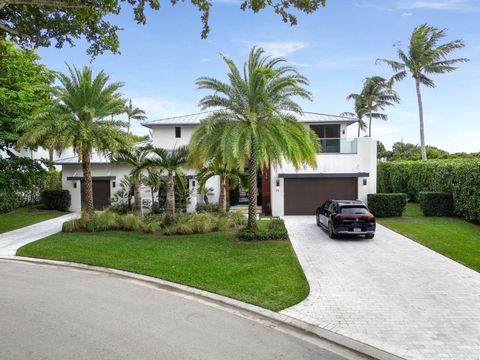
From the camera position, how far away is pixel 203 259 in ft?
38.5

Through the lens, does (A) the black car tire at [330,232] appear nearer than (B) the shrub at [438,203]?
Yes

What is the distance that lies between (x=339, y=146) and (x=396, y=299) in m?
14.9

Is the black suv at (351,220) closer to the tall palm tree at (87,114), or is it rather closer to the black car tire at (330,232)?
the black car tire at (330,232)

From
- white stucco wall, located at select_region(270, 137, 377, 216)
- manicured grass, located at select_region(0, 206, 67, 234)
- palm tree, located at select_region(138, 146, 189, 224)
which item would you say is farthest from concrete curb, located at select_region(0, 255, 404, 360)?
white stucco wall, located at select_region(270, 137, 377, 216)

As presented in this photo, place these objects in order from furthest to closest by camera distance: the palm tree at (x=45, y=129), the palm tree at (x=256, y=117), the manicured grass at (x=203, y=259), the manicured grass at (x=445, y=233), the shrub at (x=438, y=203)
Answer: the shrub at (x=438, y=203) < the palm tree at (x=45, y=129) < the palm tree at (x=256, y=117) < the manicured grass at (x=445, y=233) < the manicured grass at (x=203, y=259)

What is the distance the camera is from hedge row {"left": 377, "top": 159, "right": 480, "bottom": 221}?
53.6 ft

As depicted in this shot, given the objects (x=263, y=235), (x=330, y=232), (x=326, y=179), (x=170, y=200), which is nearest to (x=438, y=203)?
(x=326, y=179)

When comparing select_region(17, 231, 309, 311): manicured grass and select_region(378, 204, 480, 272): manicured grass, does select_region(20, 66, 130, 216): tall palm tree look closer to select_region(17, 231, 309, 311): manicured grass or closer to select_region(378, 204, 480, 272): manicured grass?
select_region(17, 231, 309, 311): manicured grass

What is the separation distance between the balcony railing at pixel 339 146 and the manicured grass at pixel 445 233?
4.90 meters

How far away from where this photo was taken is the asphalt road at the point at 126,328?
5816 millimetres

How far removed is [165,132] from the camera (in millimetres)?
26062

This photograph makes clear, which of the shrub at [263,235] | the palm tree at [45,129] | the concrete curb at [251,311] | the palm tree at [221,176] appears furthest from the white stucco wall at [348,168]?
the concrete curb at [251,311]

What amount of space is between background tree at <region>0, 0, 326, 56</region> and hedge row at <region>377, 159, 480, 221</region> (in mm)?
11994

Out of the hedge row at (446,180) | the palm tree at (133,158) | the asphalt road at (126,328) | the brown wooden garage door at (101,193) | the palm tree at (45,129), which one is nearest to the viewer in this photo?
the asphalt road at (126,328)
